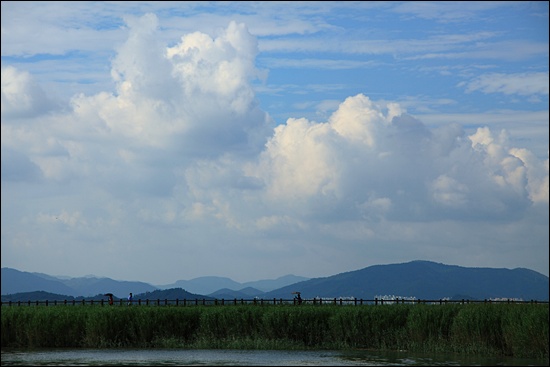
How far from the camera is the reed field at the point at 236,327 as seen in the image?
→ 52188 mm

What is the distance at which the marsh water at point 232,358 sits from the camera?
45.1 metres

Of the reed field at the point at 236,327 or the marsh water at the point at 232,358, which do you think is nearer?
the marsh water at the point at 232,358

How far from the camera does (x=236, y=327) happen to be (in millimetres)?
55125

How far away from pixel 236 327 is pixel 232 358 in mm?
7021

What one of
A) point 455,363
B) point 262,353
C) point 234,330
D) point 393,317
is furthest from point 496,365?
point 234,330

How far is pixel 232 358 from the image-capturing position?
158 feet

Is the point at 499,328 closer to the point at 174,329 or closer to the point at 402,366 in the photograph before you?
the point at 402,366

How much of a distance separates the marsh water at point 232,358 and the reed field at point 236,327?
1.75 m

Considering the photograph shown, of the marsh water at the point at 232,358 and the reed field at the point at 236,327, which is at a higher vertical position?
the reed field at the point at 236,327

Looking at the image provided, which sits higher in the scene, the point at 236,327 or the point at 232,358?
the point at 236,327

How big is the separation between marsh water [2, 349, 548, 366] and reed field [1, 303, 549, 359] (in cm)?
175

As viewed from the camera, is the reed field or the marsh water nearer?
the marsh water

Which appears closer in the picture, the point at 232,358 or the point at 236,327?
the point at 232,358

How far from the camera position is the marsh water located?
45.1 meters
